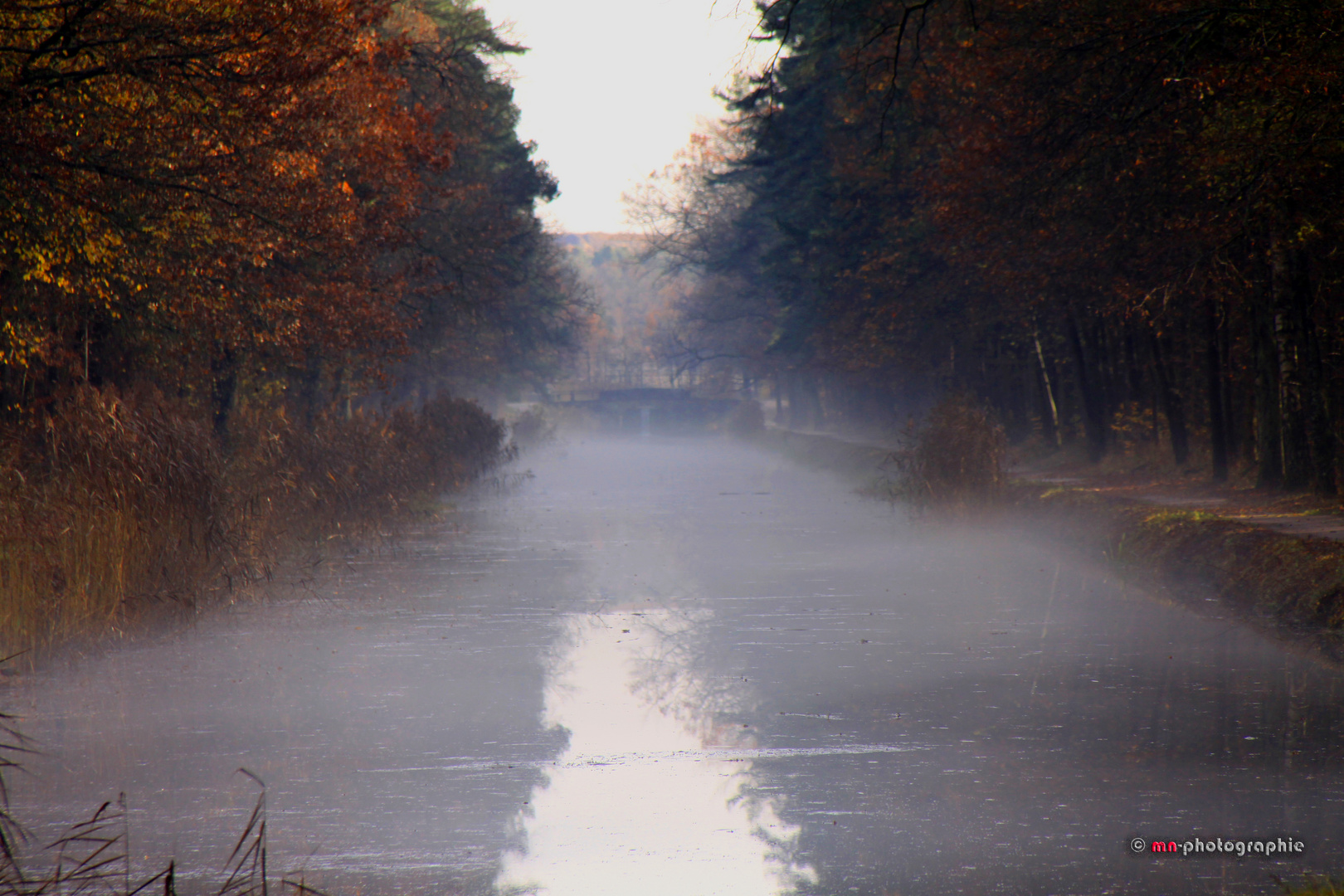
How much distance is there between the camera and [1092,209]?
682 inches

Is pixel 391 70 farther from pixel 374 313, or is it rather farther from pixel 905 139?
pixel 905 139

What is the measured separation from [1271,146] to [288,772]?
33.5 ft

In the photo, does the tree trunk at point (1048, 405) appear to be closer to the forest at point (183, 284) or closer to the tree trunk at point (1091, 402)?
the tree trunk at point (1091, 402)

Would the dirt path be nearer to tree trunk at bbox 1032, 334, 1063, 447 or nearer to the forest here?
tree trunk at bbox 1032, 334, 1063, 447

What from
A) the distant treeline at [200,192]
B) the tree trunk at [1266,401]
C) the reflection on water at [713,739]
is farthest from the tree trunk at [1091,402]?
the distant treeline at [200,192]

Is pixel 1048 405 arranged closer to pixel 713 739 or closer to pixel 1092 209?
pixel 1092 209

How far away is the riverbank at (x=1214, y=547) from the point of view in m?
10.3

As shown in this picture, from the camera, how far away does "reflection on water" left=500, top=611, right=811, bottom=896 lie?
529 centimetres

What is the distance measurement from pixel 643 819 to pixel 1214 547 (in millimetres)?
9172

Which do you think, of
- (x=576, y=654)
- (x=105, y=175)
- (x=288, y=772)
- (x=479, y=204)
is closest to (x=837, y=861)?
(x=288, y=772)

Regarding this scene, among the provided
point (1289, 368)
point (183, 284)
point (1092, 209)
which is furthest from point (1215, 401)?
point (183, 284)

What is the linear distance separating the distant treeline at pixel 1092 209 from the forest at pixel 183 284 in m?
5.99

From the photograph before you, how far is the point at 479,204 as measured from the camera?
33312mm

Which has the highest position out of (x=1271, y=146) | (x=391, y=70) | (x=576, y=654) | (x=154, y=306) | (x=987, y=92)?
(x=391, y=70)
